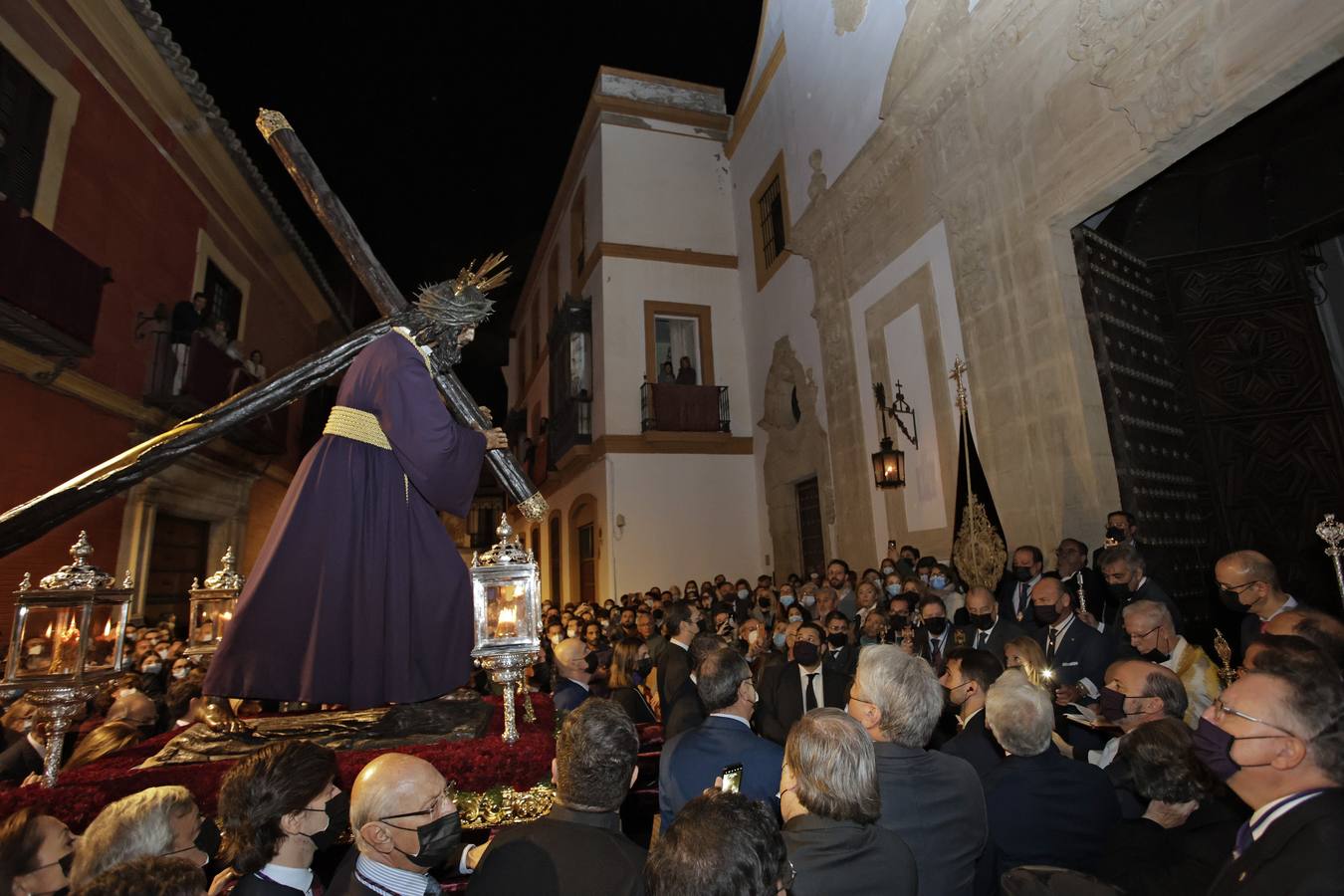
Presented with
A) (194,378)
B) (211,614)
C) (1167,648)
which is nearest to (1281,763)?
(1167,648)

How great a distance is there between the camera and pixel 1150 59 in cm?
561

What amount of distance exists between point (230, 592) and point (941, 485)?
282 inches

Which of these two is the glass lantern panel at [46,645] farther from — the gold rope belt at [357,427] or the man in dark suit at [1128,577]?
the man in dark suit at [1128,577]

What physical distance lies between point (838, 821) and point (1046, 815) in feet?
3.14

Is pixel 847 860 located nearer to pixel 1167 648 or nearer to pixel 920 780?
pixel 920 780

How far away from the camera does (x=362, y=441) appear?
289 cm

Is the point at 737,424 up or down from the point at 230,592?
up

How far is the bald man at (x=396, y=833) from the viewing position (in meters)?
1.73

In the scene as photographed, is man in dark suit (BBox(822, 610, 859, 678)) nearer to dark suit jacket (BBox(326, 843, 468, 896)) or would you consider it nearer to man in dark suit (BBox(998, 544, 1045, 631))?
man in dark suit (BBox(998, 544, 1045, 631))

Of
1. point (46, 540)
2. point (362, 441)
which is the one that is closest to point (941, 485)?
point (362, 441)

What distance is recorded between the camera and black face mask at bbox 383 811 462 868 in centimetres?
173

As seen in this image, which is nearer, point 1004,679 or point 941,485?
point 1004,679

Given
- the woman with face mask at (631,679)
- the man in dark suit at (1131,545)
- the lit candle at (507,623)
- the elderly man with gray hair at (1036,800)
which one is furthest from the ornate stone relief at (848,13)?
the elderly man with gray hair at (1036,800)

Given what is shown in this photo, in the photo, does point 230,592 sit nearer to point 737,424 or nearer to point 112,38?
point 112,38
